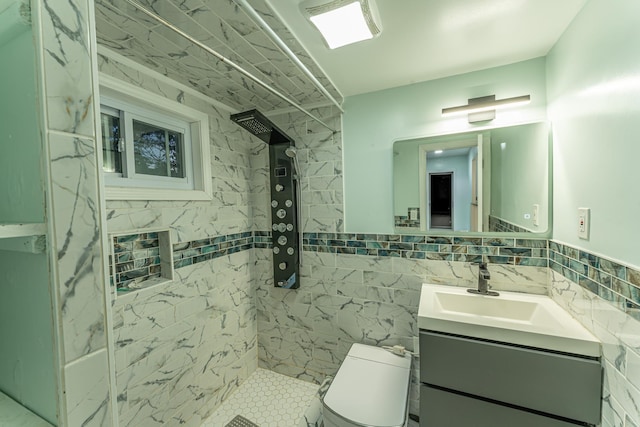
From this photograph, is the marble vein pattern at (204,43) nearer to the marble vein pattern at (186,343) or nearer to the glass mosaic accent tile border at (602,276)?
the marble vein pattern at (186,343)

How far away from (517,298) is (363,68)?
1634 millimetres

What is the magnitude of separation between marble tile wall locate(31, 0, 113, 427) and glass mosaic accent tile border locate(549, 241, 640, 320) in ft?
4.80

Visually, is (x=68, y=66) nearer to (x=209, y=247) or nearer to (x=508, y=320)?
(x=209, y=247)

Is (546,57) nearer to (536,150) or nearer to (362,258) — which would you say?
(536,150)

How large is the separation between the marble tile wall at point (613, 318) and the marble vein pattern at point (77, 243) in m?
1.47

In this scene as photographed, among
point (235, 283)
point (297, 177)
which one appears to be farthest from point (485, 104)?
point (235, 283)

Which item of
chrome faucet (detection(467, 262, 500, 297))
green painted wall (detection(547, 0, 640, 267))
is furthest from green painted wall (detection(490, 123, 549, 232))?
chrome faucet (detection(467, 262, 500, 297))

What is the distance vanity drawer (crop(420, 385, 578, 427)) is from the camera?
1060 mm

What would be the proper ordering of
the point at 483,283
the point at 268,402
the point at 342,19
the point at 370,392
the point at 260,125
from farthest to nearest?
the point at 268,402 < the point at 260,125 < the point at 483,283 < the point at 370,392 < the point at 342,19

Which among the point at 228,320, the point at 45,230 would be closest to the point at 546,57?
the point at 45,230

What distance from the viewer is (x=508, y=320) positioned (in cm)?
127

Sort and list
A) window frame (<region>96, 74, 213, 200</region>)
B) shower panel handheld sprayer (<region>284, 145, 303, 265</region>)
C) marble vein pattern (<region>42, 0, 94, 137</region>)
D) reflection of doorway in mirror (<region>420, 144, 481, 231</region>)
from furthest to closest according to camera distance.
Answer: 1. shower panel handheld sprayer (<region>284, 145, 303, 265</region>)
2. reflection of doorway in mirror (<region>420, 144, 481, 231</region>)
3. window frame (<region>96, 74, 213, 200</region>)
4. marble vein pattern (<region>42, 0, 94, 137</region>)

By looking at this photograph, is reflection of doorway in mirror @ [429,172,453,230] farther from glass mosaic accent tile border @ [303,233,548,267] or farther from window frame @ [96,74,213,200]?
window frame @ [96,74,213,200]

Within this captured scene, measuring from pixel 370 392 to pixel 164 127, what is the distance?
2.06 meters
